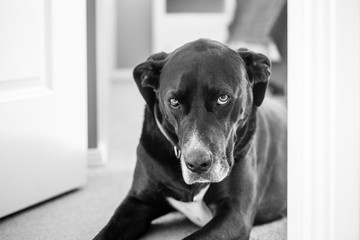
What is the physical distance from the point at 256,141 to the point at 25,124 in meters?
0.74

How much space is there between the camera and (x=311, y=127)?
42.1 inches

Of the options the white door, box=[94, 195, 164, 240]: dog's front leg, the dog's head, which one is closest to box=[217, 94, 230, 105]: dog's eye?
the dog's head

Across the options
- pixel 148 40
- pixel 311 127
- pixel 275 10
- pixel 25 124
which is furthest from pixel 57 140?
pixel 148 40

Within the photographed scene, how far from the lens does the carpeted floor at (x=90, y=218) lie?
1.51 m

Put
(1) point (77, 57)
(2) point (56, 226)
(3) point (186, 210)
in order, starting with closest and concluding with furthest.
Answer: (3) point (186, 210), (2) point (56, 226), (1) point (77, 57)

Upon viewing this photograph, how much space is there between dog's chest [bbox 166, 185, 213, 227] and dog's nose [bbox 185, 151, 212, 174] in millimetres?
194

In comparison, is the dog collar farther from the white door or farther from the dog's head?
the white door

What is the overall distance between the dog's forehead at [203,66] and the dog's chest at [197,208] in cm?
30

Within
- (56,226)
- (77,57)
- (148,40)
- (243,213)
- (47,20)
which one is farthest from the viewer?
(148,40)

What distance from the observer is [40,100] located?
67.6 inches

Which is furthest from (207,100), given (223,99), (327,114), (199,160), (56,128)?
(56,128)

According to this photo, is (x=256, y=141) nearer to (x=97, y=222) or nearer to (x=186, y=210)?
(x=186, y=210)

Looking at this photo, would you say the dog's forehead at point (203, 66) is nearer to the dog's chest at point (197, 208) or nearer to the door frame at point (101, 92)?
the dog's chest at point (197, 208)

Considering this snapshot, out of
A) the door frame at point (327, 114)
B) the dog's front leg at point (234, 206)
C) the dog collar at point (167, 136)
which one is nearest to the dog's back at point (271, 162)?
the dog's front leg at point (234, 206)
